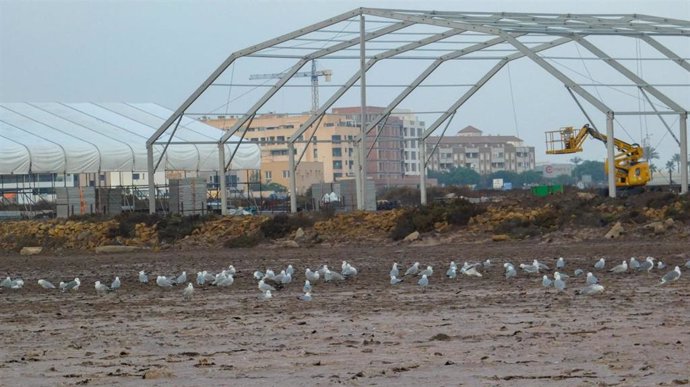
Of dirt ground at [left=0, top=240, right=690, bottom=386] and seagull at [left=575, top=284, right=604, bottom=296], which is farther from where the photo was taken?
seagull at [left=575, top=284, right=604, bottom=296]

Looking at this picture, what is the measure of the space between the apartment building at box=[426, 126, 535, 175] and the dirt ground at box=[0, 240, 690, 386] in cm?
14302

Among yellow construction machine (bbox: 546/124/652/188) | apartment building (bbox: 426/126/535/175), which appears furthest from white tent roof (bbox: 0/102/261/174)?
apartment building (bbox: 426/126/535/175)

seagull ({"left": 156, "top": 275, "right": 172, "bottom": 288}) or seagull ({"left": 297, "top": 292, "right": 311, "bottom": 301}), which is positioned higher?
seagull ({"left": 156, "top": 275, "right": 172, "bottom": 288})

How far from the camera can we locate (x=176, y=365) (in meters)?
13.2

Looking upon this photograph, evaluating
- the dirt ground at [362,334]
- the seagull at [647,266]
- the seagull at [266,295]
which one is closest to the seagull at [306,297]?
the dirt ground at [362,334]

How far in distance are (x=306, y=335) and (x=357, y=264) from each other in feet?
47.4

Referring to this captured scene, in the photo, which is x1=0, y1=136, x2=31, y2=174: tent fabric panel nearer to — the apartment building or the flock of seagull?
the flock of seagull

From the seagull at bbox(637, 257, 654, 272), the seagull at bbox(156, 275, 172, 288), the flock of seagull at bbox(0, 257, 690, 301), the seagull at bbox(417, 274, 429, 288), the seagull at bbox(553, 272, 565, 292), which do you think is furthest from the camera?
the seagull at bbox(156, 275, 172, 288)

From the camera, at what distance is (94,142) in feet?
204

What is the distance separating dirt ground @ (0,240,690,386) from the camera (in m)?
12.1

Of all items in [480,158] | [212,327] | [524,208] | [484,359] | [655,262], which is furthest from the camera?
[480,158]

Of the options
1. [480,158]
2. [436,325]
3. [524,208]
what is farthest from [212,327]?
[480,158]

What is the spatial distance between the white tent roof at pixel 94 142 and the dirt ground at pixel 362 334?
34.3 metres

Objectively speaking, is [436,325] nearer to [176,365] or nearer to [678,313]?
[678,313]
